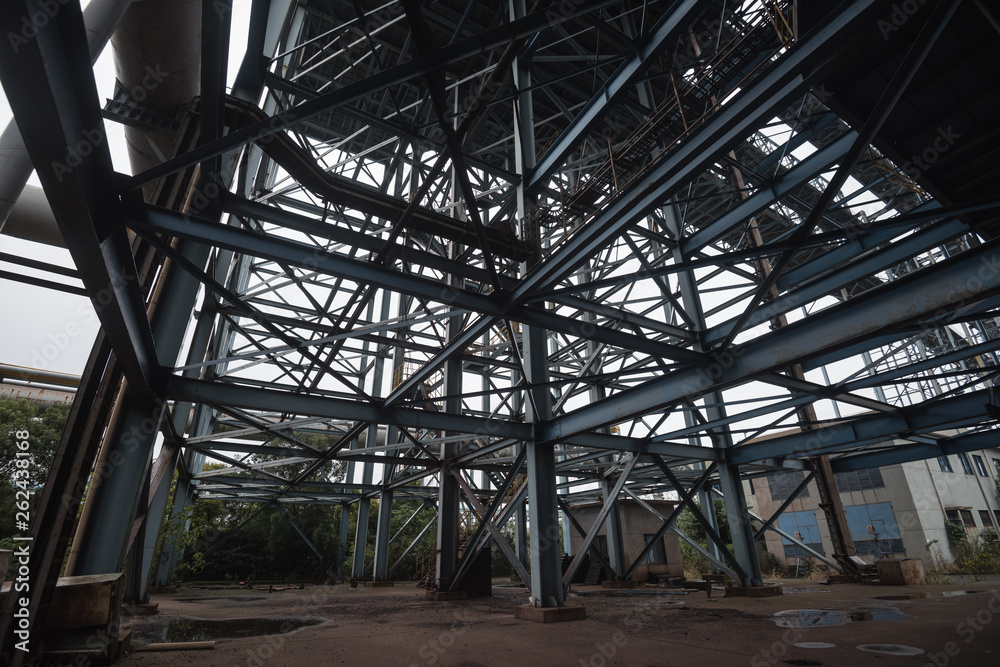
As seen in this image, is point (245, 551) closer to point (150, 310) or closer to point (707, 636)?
point (150, 310)

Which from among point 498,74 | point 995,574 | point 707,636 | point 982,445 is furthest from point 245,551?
point 995,574

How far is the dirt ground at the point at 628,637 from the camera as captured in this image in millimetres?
5344

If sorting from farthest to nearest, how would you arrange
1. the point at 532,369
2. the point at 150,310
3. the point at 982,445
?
the point at 982,445
the point at 532,369
the point at 150,310

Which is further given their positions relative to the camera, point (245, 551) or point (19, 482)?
point (245, 551)

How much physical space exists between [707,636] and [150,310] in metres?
9.28

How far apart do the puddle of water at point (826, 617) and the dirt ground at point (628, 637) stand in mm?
61

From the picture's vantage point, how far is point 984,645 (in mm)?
→ 5422

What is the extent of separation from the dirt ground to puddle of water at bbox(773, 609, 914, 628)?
0.20ft

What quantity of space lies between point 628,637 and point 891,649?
9.73 ft

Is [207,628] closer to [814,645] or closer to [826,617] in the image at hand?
[814,645]

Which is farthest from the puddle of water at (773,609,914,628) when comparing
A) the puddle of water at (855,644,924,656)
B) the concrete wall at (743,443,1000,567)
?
the concrete wall at (743,443,1000,567)

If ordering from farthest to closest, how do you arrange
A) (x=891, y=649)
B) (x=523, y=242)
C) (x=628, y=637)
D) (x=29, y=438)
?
(x=29, y=438)
(x=523, y=242)
(x=628, y=637)
(x=891, y=649)

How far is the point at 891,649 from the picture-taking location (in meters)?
5.46

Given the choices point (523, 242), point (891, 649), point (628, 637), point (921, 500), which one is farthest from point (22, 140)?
point (921, 500)
